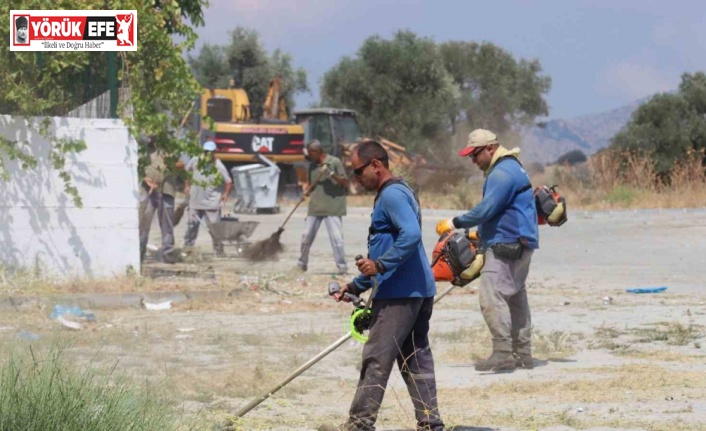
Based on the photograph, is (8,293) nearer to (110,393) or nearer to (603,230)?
(110,393)

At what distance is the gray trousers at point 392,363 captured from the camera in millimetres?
7141

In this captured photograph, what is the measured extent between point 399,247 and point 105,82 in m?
9.10

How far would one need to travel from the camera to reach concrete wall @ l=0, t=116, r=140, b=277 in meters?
14.7

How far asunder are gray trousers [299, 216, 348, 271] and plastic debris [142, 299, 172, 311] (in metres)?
3.41

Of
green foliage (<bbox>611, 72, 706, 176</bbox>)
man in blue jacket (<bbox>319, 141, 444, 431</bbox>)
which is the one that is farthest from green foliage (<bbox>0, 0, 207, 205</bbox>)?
green foliage (<bbox>611, 72, 706, 176</bbox>)

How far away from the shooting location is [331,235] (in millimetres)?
17406

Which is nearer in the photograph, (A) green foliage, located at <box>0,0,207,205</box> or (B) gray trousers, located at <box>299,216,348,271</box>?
(A) green foliage, located at <box>0,0,207,205</box>

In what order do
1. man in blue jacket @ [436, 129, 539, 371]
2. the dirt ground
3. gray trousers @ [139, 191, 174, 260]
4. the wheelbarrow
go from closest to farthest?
the dirt ground, man in blue jacket @ [436, 129, 539, 371], gray trousers @ [139, 191, 174, 260], the wheelbarrow

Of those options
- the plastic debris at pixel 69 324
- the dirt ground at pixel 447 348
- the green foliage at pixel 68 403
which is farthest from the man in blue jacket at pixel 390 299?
the plastic debris at pixel 69 324

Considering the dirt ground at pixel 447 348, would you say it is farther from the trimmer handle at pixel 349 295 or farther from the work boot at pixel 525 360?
the trimmer handle at pixel 349 295

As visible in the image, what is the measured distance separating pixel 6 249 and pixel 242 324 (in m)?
3.36

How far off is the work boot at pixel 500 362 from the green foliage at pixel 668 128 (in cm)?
2692

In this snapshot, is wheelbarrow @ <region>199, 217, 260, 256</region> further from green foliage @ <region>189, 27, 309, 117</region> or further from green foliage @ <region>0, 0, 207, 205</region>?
green foliage @ <region>189, 27, 309, 117</region>

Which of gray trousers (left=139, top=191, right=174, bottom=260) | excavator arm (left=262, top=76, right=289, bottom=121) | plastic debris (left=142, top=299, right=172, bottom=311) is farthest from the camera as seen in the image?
excavator arm (left=262, top=76, right=289, bottom=121)
